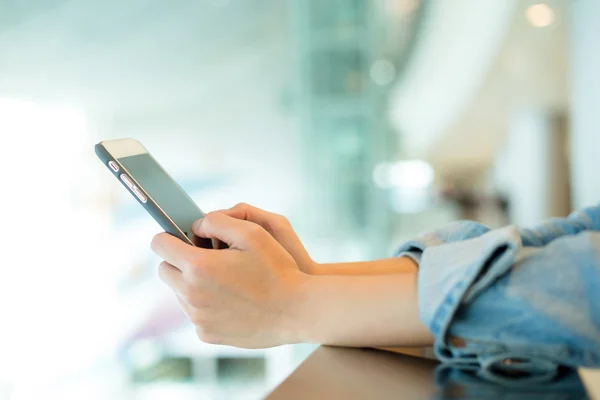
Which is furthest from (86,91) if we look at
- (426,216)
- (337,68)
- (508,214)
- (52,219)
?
(508,214)

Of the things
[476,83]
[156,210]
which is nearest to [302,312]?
[156,210]

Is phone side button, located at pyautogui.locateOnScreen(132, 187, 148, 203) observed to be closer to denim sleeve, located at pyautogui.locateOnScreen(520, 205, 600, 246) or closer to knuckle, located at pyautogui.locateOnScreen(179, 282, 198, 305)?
knuckle, located at pyautogui.locateOnScreen(179, 282, 198, 305)

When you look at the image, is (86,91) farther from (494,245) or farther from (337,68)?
(494,245)

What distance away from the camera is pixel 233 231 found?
0.37m

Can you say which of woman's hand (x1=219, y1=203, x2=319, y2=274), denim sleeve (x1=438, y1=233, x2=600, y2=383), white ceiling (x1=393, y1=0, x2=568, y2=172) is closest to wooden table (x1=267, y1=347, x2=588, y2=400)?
denim sleeve (x1=438, y1=233, x2=600, y2=383)

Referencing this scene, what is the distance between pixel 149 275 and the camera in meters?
1.47

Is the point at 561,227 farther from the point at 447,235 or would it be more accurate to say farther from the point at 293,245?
the point at 293,245

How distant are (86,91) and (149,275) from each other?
45 centimetres

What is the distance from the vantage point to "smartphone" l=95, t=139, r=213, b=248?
16.2 inches

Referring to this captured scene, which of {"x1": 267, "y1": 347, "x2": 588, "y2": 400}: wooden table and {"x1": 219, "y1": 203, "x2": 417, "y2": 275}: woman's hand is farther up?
{"x1": 219, "y1": 203, "x2": 417, "y2": 275}: woman's hand

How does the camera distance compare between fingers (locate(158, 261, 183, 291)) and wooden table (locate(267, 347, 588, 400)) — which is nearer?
wooden table (locate(267, 347, 588, 400))

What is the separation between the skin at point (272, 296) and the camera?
0.35 meters

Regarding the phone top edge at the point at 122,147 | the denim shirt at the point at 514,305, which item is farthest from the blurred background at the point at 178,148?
the denim shirt at the point at 514,305

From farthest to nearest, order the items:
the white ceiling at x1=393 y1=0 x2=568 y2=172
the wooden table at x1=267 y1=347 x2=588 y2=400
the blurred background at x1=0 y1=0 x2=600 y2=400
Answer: the white ceiling at x1=393 y1=0 x2=568 y2=172
the blurred background at x1=0 y1=0 x2=600 y2=400
the wooden table at x1=267 y1=347 x2=588 y2=400
